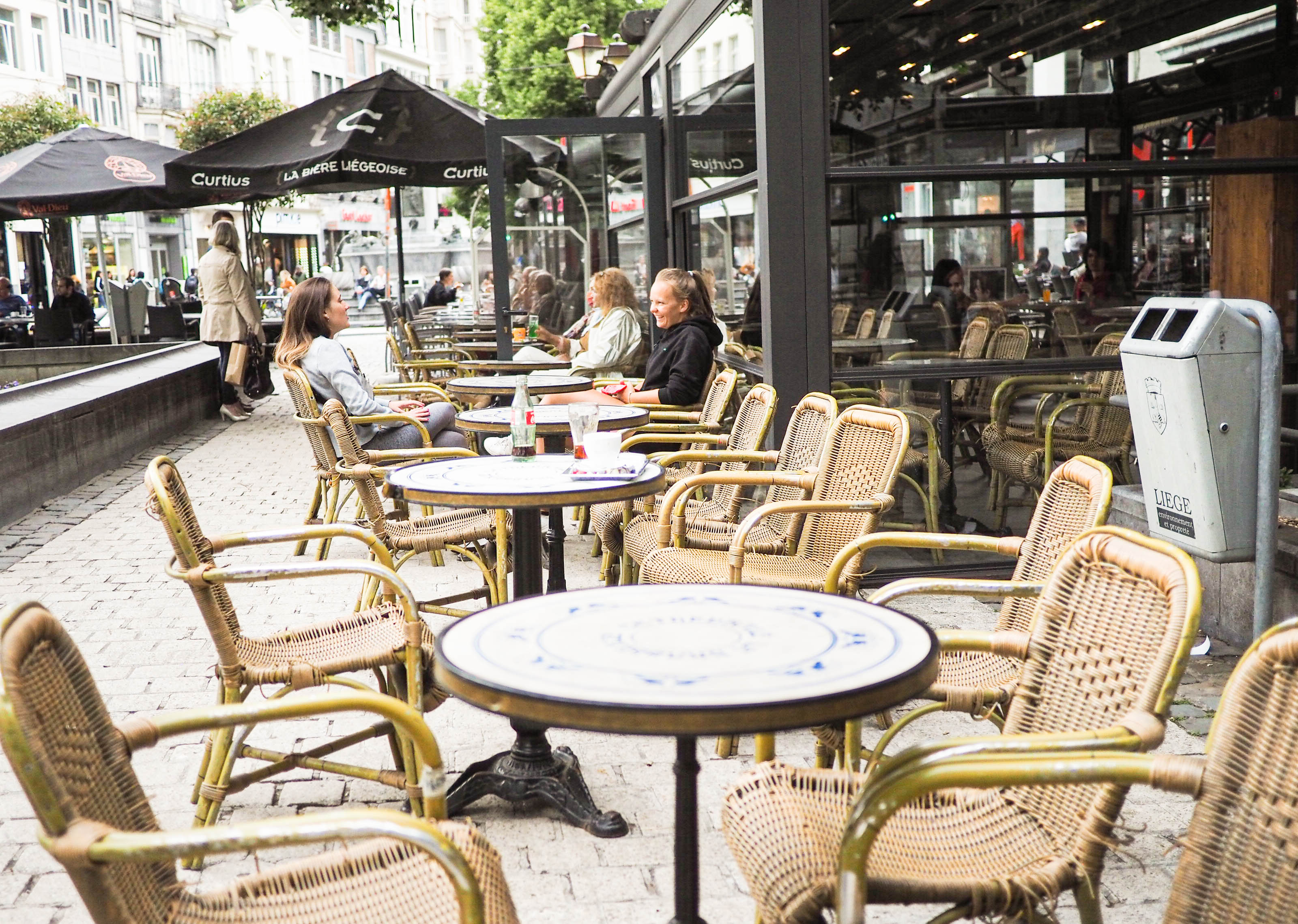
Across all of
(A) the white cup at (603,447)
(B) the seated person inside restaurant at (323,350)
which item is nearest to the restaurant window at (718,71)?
(B) the seated person inside restaurant at (323,350)

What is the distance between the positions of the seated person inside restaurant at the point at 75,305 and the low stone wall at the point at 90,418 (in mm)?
5572

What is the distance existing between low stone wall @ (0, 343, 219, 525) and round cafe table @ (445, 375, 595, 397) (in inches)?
110

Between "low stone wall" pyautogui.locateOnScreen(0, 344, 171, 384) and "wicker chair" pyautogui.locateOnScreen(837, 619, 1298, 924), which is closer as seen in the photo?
"wicker chair" pyautogui.locateOnScreen(837, 619, 1298, 924)

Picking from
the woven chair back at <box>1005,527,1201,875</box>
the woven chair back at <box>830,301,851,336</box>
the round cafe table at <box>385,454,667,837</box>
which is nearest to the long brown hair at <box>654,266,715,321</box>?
the woven chair back at <box>830,301,851,336</box>

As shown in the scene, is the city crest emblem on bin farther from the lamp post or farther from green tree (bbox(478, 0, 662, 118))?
green tree (bbox(478, 0, 662, 118))

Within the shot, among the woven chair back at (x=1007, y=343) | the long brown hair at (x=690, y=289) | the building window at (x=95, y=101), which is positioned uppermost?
the building window at (x=95, y=101)

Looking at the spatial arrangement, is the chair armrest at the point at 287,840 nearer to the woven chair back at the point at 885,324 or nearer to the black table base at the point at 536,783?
the black table base at the point at 536,783

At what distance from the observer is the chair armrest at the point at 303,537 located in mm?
3568

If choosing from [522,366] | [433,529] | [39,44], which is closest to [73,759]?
[433,529]

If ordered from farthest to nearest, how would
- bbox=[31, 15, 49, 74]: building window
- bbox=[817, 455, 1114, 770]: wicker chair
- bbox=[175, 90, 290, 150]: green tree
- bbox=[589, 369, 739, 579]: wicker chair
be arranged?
1. bbox=[31, 15, 49, 74]: building window
2. bbox=[175, 90, 290, 150]: green tree
3. bbox=[589, 369, 739, 579]: wicker chair
4. bbox=[817, 455, 1114, 770]: wicker chair

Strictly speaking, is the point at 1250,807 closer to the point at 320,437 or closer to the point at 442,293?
the point at 320,437

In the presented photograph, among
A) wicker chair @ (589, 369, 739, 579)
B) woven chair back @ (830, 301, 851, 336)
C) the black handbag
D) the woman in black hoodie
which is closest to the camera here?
wicker chair @ (589, 369, 739, 579)

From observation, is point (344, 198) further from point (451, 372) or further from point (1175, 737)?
point (1175, 737)

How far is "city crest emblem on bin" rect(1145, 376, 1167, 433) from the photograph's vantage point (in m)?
4.40
